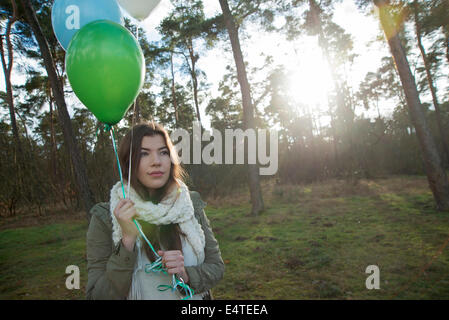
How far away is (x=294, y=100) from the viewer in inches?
754

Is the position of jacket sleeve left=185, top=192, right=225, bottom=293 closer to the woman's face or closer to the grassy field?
the woman's face

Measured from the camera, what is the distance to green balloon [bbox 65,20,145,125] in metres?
1.31

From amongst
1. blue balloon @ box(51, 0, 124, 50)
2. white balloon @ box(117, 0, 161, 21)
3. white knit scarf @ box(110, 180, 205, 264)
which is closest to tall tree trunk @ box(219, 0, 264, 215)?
white balloon @ box(117, 0, 161, 21)

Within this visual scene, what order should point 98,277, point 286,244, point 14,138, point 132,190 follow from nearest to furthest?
point 98,277 < point 132,190 < point 286,244 < point 14,138

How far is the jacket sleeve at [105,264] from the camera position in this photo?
1183 millimetres

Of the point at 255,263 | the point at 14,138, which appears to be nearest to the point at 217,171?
the point at 14,138

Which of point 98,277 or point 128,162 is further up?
point 128,162

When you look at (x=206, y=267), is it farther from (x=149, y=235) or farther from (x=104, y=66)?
(x=104, y=66)

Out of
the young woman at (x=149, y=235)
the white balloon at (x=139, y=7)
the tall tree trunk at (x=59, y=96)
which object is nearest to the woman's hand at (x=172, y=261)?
the young woman at (x=149, y=235)

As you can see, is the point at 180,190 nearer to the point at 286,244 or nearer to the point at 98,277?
the point at 98,277

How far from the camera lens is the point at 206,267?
1387 millimetres

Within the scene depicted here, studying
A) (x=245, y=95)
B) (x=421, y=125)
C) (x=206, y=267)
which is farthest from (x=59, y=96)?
(x=421, y=125)

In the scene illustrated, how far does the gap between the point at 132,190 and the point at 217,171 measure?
1062 centimetres

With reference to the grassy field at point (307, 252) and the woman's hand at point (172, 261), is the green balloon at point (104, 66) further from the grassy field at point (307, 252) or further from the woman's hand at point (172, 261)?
the grassy field at point (307, 252)
